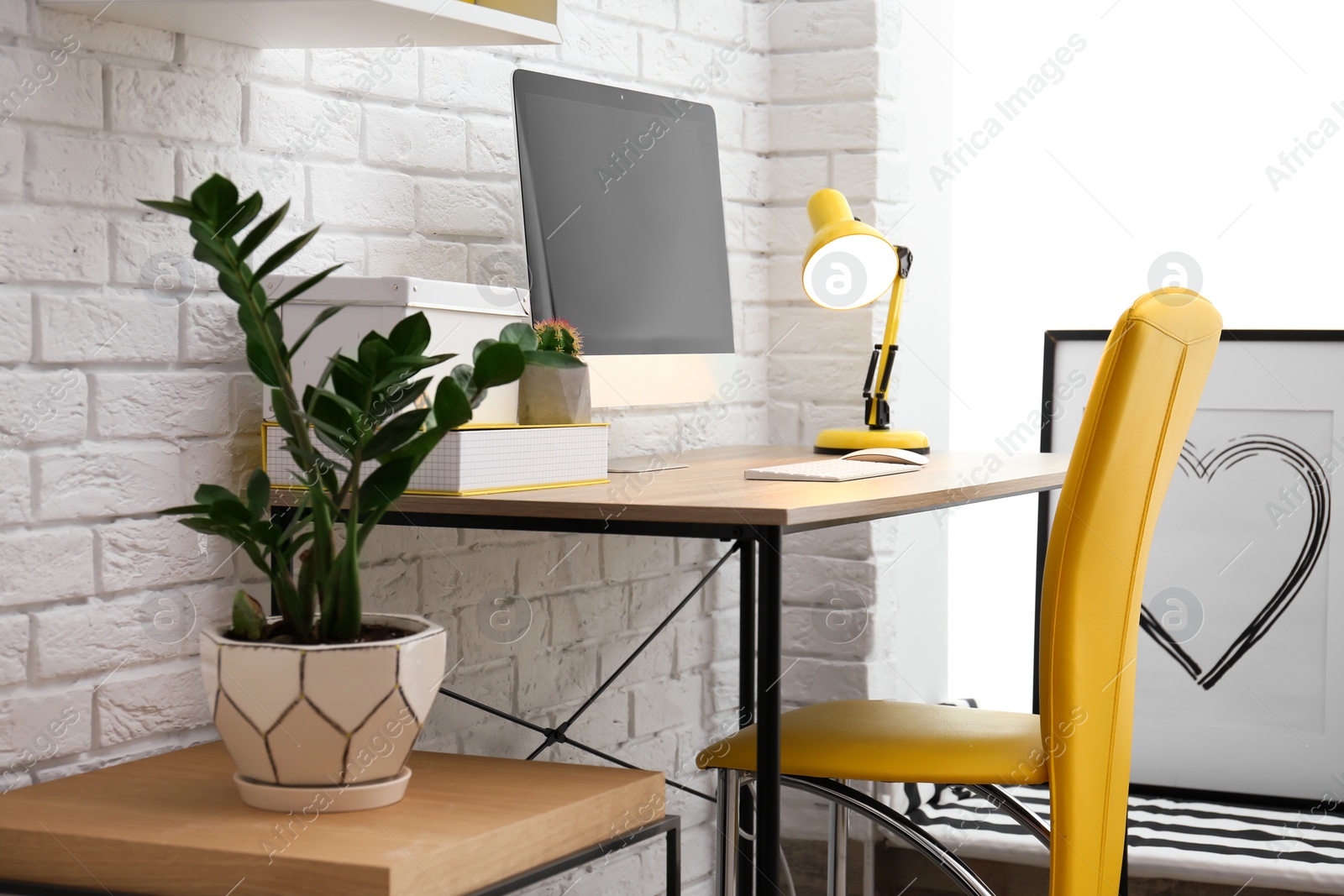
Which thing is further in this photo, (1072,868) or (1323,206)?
(1323,206)

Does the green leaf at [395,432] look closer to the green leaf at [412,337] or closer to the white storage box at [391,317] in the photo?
the green leaf at [412,337]

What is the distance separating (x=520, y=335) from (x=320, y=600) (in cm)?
38

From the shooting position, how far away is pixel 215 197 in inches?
41.6

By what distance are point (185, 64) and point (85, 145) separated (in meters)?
0.15

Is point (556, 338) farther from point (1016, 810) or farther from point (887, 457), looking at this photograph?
point (1016, 810)

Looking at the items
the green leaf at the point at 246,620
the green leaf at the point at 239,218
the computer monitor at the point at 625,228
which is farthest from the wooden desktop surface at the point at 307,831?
the computer monitor at the point at 625,228

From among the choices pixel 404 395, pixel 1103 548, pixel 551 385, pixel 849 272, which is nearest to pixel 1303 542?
pixel 849 272

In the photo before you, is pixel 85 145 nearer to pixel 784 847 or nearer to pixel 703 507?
pixel 703 507

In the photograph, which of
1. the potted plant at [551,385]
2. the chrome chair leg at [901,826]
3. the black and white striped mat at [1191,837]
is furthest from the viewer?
the black and white striped mat at [1191,837]

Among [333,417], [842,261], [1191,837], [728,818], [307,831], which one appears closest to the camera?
[307,831]

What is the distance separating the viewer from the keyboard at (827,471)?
4.89ft

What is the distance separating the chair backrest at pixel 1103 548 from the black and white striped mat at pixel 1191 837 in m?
0.62

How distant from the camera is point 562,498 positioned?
1.25 meters

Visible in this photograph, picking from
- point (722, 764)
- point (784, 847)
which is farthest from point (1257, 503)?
point (722, 764)
